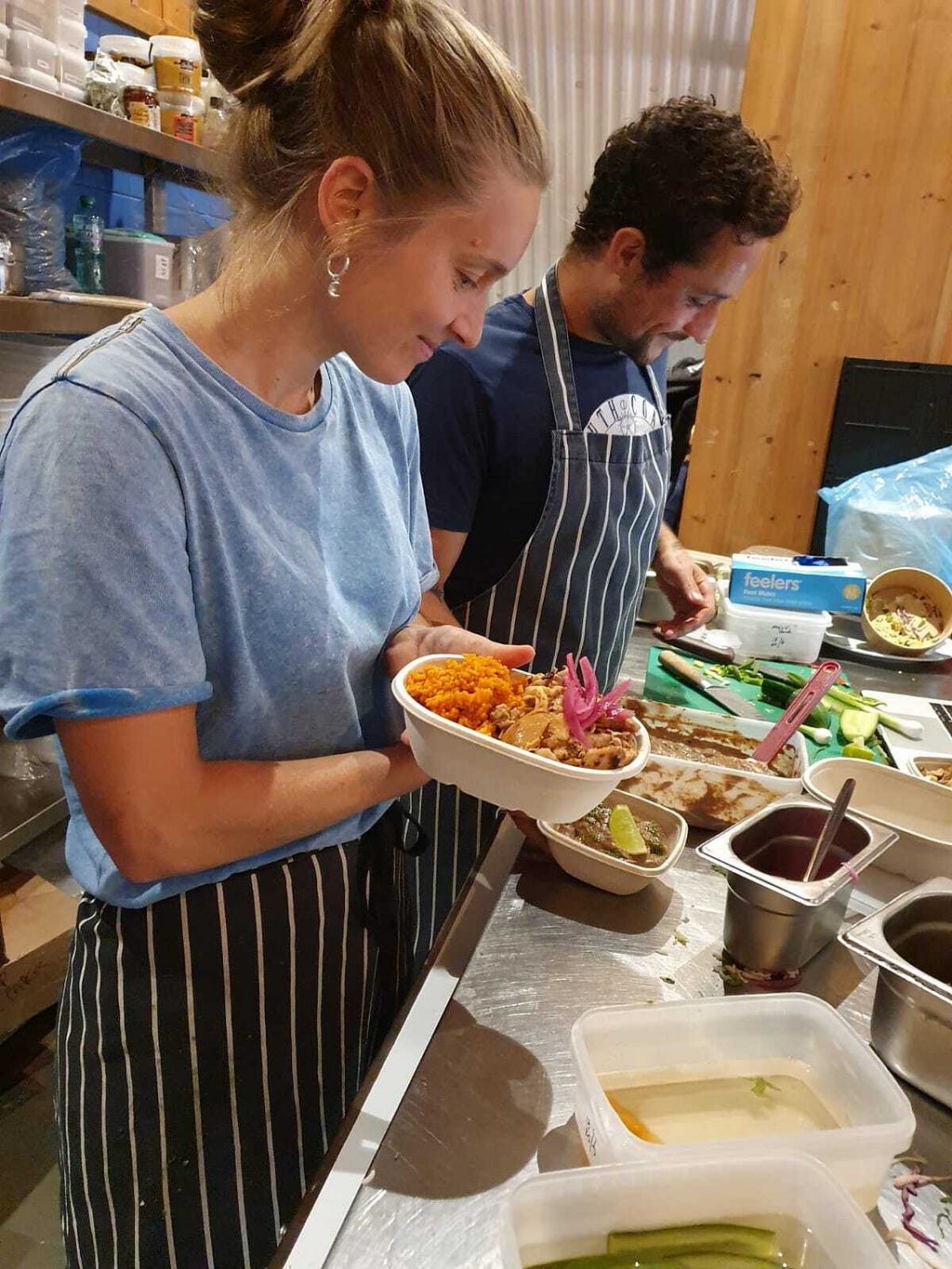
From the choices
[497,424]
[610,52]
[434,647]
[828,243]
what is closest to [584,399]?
[497,424]

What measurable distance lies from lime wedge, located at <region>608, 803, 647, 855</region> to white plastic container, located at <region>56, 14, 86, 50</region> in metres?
2.34

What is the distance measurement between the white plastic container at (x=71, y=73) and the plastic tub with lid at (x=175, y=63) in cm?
40

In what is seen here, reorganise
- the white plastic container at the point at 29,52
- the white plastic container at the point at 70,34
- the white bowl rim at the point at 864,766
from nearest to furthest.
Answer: the white bowl rim at the point at 864,766 < the white plastic container at the point at 29,52 < the white plastic container at the point at 70,34

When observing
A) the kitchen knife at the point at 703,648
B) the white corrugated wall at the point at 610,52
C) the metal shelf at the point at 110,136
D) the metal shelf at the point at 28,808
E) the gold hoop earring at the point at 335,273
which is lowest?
the metal shelf at the point at 28,808

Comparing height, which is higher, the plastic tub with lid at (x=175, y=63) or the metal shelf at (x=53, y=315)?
the plastic tub with lid at (x=175, y=63)

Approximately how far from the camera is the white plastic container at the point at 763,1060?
793 mm

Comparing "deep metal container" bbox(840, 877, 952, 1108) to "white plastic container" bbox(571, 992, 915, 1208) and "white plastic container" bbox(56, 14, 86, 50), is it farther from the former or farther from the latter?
"white plastic container" bbox(56, 14, 86, 50)

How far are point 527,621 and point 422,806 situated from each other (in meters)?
0.46

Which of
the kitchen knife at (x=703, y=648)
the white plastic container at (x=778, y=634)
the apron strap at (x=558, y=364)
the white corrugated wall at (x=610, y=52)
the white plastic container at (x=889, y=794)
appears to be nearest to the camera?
the white plastic container at (x=889, y=794)

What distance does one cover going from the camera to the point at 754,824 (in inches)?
47.9

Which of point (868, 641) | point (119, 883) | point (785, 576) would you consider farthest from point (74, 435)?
point (868, 641)

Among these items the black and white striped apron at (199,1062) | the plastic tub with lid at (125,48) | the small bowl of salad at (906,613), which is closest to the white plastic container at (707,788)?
the black and white striped apron at (199,1062)

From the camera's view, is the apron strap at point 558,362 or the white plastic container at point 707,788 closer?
the white plastic container at point 707,788

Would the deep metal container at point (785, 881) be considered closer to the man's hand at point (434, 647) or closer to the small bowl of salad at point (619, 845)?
the small bowl of salad at point (619, 845)
